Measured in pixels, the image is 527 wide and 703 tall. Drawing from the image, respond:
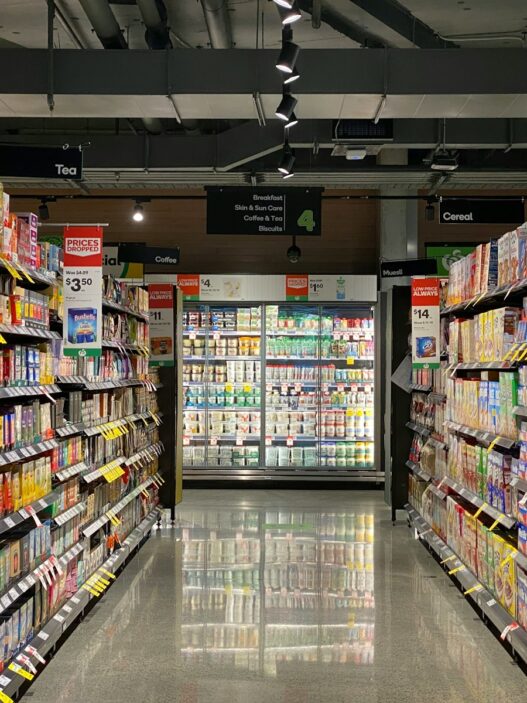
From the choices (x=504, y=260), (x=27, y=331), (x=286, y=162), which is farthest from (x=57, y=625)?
(x=286, y=162)

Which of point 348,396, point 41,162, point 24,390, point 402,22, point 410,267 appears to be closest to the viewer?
point 24,390

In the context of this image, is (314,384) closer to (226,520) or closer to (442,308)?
(226,520)

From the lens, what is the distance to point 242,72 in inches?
312

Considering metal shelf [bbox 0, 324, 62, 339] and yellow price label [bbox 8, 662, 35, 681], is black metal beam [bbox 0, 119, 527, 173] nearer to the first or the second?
metal shelf [bbox 0, 324, 62, 339]

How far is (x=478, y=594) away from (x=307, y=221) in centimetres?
592

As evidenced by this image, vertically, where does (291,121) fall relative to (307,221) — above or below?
above

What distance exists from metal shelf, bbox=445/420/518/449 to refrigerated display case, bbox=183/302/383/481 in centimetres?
594

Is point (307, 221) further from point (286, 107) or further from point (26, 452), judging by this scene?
point (26, 452)

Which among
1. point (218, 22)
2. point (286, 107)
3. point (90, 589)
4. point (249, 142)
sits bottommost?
point (90, 589)

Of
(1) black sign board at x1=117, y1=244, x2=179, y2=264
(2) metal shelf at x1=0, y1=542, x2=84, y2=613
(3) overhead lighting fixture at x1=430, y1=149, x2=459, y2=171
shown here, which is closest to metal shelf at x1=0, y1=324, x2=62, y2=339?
(2) metal shelf at x1=0, y1=542, x2=84, y2=613

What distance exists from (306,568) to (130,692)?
338 centimetres

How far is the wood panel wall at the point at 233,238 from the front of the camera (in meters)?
14.4

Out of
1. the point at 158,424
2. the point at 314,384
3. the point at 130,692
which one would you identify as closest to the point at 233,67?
the point at 158,424

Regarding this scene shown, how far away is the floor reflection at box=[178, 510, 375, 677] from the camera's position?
558 centimetres
